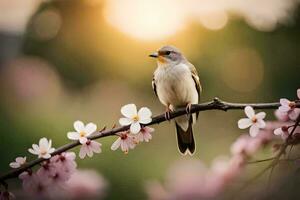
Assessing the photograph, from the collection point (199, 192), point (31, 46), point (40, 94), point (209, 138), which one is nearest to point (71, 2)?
point (31, 46)

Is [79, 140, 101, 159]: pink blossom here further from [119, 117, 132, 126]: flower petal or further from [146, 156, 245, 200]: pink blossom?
[146, 156, 245, 200]: pink blossom

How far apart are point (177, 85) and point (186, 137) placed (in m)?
0.09

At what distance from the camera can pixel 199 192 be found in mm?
913

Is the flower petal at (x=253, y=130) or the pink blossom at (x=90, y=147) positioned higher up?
the pink blossom at (x=90, y=147)

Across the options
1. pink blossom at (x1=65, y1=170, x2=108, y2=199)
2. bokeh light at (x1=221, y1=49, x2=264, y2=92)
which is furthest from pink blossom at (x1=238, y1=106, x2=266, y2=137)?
bokeh light at (x1=221, y1=49, x2=264, y2=92)

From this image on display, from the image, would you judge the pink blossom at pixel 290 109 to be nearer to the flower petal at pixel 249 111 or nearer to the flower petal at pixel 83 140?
the flower petal at pixel 249 111

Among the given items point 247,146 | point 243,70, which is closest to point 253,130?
point 247,146

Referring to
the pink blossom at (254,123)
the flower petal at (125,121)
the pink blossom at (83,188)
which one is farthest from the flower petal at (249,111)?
the pink blossom at (83,188)

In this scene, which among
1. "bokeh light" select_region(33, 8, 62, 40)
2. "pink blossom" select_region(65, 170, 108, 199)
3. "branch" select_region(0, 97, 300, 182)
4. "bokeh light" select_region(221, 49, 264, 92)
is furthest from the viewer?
"bokeh light" select_region(33, 8, 62, 40)

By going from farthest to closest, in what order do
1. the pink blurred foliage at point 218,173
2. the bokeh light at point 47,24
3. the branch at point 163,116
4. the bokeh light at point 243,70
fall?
the bokeh light at point 47,24 → the bokeh light at point 243,70 → the pink blurred foliage at point 218,173 → the branch at point 163,116

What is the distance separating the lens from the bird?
2.46 feet

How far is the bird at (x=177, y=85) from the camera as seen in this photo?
2.46 ft

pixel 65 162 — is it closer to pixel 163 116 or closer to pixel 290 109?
pixel 163 116

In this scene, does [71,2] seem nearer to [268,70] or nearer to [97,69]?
[97,69]
